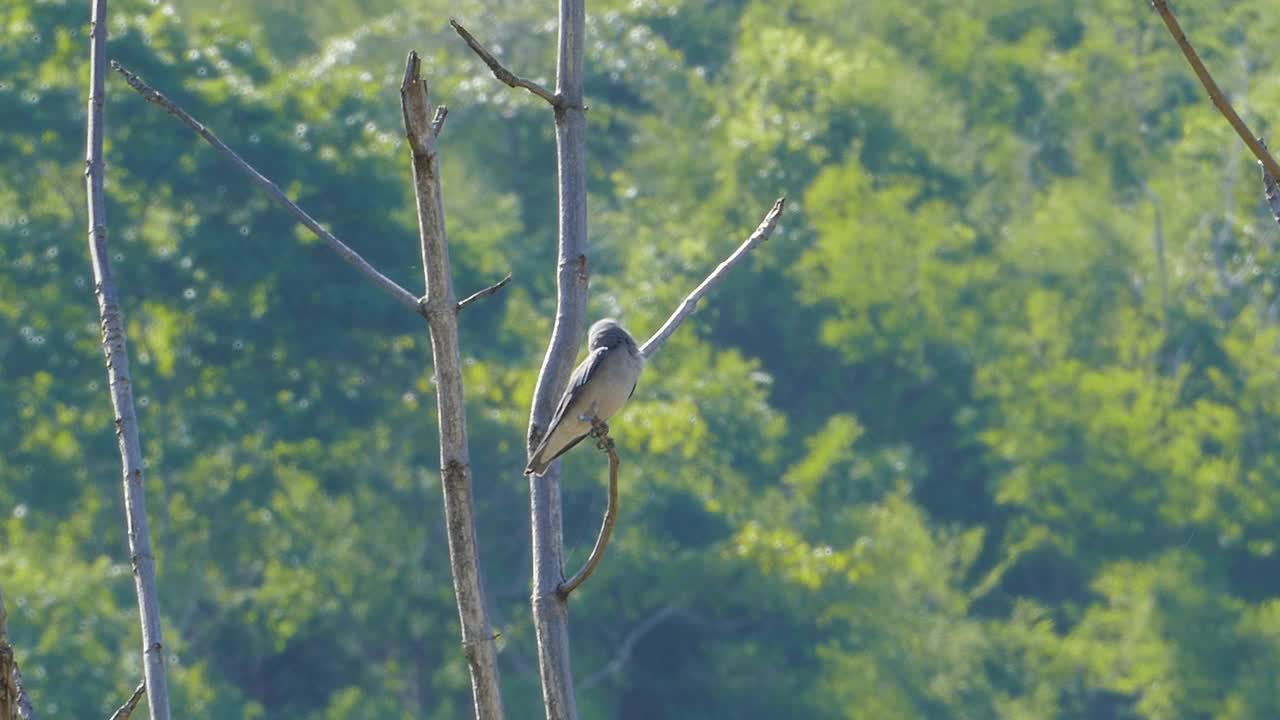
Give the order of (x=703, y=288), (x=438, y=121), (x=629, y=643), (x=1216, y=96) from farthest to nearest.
→ (x=629, y=643) → (x=703, y=288) → (x=438, y=121) → (x=1216, y=96)

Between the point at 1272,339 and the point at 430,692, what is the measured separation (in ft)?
50.0

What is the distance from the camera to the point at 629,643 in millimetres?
30781

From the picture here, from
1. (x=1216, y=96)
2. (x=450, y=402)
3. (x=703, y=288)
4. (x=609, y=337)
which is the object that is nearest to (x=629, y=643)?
(x=609, y=337)

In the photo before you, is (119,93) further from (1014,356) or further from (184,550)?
(1014,356)

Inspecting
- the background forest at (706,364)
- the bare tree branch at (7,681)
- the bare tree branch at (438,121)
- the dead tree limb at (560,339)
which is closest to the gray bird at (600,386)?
the dead tree limb at (560,339)

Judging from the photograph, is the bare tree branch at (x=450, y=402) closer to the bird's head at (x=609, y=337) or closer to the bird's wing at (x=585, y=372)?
the bird's wing at (x=585, y=372)

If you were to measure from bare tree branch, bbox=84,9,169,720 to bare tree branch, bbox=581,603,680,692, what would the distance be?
26.7 meters

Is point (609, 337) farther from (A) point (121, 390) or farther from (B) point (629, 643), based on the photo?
(B) point (629, 643)

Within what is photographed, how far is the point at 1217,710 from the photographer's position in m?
34.3

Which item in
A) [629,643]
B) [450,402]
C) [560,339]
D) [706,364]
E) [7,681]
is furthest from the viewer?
[706,364]

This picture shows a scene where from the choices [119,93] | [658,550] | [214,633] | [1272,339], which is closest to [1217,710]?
[1272,339]

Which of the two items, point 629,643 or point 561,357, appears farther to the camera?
point 629,643

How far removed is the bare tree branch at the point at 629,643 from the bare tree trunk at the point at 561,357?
1053 inches

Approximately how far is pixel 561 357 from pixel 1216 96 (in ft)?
3.80
